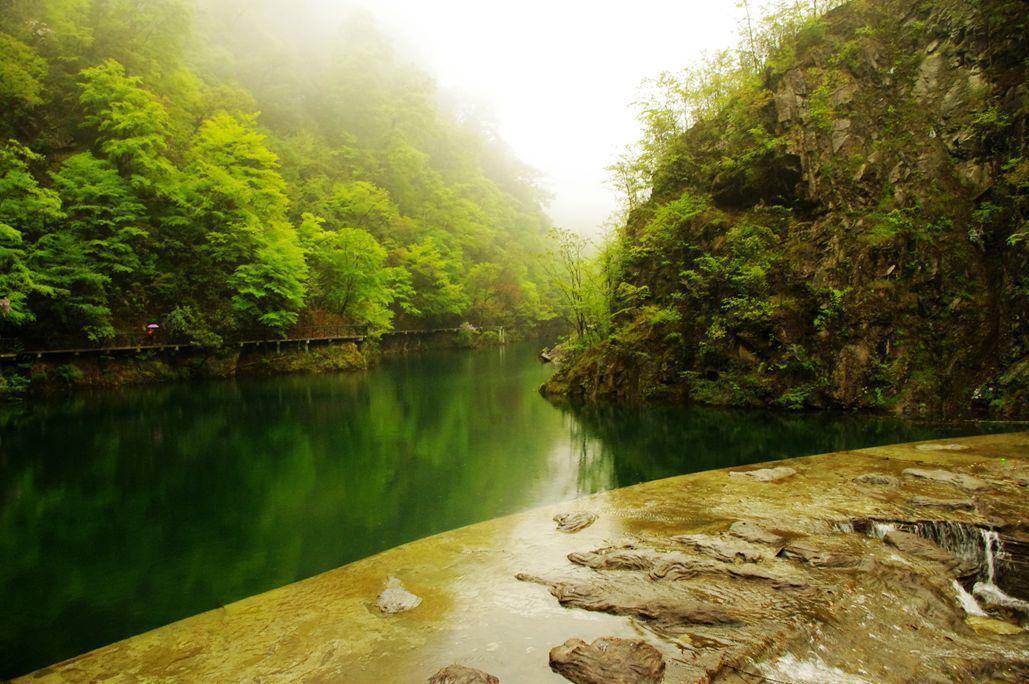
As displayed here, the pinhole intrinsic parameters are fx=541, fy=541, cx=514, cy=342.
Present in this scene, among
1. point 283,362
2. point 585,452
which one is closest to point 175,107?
Result: point 283,362

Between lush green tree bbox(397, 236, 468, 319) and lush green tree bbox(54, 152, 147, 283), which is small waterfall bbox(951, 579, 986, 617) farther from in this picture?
lush green tree bbox(397, 236, 468, 319)

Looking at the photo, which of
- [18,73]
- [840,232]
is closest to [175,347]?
[18,73]

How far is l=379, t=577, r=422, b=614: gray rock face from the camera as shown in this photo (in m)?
5.07

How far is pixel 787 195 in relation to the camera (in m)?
17.1

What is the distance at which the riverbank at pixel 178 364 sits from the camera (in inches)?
830

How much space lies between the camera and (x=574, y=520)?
7.39 meters

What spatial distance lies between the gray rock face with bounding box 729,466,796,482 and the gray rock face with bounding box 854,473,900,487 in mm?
1021

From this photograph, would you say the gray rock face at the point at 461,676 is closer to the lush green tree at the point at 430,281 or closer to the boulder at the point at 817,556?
the boulder at the point at 817,556

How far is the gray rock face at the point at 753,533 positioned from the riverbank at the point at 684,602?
0.03 metres

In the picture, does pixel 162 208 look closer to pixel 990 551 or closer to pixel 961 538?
pixel 961 538

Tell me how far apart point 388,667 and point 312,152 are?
165 feet

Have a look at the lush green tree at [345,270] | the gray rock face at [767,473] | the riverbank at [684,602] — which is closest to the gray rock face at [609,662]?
the riverbank at [684,602]

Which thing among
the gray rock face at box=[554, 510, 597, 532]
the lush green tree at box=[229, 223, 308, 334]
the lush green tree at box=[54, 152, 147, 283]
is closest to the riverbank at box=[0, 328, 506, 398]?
the lush green tree at box=[229, 223, 308, 334]

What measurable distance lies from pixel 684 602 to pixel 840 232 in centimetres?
1453
